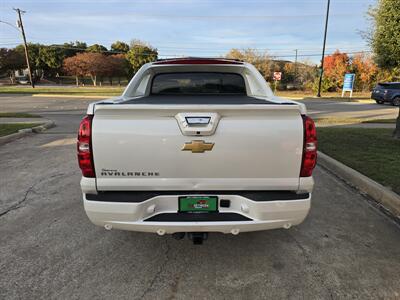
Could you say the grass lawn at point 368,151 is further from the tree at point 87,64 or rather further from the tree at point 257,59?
the tree at point 87,64

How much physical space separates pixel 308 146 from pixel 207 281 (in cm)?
143

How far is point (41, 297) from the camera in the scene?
246 cm

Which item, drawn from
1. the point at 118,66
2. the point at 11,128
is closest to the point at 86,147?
the point at 11,128

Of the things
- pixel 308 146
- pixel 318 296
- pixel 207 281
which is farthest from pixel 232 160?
pixel 318 296

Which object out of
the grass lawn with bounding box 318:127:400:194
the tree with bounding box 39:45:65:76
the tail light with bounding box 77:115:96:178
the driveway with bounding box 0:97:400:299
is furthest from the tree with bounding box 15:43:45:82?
the tail light with bounding box 77:115:96:178

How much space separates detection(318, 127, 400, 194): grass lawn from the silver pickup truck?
292 centimetres

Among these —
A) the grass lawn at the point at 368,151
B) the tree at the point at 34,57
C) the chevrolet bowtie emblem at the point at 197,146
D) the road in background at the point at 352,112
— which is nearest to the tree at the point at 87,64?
the tree at the point at 34,57

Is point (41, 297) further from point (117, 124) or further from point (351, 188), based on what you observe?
point (351, 188)

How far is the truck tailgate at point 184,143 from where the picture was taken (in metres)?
2.38

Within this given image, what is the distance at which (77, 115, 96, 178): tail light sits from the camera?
7.90 ft

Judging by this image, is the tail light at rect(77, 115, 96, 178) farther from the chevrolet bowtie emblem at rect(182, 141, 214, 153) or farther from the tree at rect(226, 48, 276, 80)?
the tree at rect(226, 48, 276, 80)

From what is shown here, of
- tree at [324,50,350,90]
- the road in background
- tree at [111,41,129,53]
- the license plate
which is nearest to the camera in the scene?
the license plate

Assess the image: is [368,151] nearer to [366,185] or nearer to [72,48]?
[366,185]

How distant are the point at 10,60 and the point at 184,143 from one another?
6759 cm
